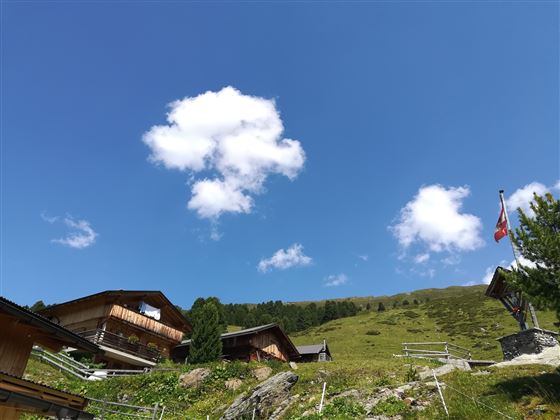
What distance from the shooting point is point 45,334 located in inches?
538

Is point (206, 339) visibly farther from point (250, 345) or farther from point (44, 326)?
point (44, 326)

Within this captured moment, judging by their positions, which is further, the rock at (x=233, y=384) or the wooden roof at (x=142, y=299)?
the wooden roof at (x=142, y=299)

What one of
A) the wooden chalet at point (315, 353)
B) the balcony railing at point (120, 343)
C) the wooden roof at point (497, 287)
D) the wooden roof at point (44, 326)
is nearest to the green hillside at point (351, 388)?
the balcony railing at point (120, 343)

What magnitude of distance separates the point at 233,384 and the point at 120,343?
48.8 feet

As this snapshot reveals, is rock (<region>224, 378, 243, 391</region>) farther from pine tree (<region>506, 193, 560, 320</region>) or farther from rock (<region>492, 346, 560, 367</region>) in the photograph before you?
pine tree (<region>506, 193, 560, 320</region>)

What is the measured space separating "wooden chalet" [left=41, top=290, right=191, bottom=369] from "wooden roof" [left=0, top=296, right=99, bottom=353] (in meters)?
25.7

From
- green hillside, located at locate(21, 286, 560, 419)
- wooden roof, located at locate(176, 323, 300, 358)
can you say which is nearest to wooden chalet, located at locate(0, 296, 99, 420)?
green hillside, located at locate(21, 286, 560, 419)

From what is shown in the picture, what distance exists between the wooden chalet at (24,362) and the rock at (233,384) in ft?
57.5

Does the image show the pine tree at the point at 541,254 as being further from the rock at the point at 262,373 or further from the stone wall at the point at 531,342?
the rock at the point at 262,373

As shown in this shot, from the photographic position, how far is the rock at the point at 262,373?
3145 centimetres

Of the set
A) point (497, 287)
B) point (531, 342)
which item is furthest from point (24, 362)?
point (497, 287)

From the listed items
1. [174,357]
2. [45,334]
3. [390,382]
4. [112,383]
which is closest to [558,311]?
[390,382]

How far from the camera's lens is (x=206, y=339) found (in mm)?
39156

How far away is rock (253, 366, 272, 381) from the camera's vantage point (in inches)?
1238
